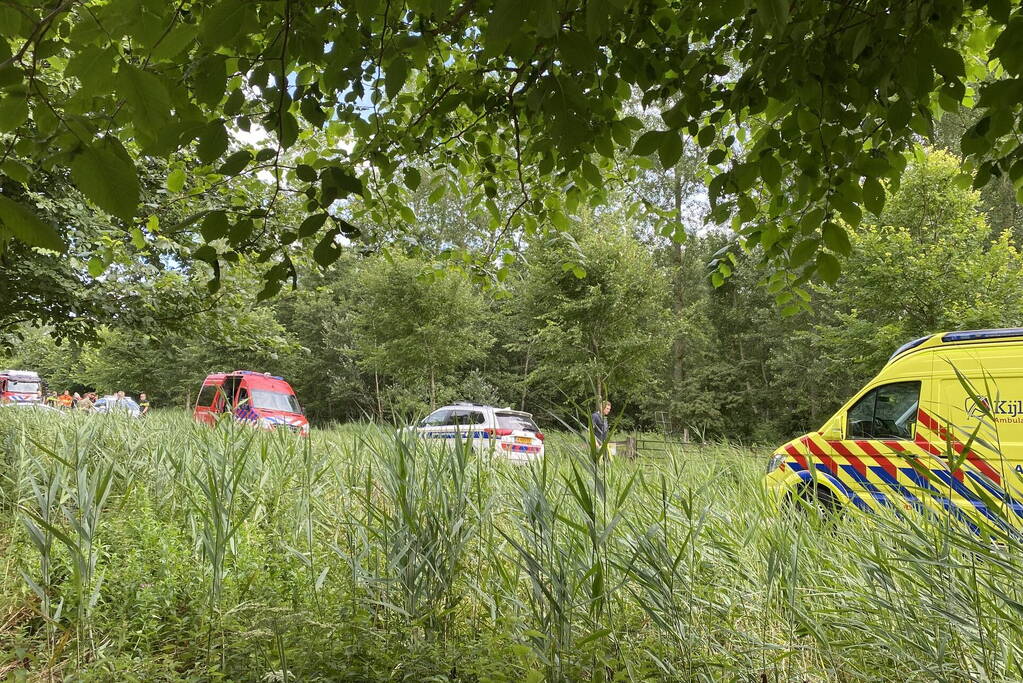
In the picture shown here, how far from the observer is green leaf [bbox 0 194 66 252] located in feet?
2.85

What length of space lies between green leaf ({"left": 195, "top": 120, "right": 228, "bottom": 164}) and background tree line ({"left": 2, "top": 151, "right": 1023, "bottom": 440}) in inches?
31.2

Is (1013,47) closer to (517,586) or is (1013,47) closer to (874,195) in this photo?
(874,195)

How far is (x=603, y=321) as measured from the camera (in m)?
18.4

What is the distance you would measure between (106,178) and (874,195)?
9.39ft

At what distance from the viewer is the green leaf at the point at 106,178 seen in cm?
96

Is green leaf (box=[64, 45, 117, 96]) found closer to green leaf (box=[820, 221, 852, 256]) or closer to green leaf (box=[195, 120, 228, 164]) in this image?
green leaf (box=[195, 120, 228, 164])

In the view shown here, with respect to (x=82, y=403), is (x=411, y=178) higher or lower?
higher

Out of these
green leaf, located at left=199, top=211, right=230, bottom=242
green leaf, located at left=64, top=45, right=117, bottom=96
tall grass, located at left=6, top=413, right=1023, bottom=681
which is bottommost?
tall grass, located at left=6, top=413, right=1023, bottom=681

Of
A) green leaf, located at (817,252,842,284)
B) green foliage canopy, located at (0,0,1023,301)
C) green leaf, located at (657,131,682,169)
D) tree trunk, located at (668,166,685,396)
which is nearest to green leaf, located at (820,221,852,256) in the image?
green foliage canopy, located at (0,0,1023,301)

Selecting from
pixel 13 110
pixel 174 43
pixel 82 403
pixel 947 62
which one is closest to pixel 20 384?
pixel 82 403

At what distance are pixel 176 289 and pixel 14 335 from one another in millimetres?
3703

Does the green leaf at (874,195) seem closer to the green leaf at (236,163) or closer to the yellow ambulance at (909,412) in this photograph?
the yellow ambulance at (909,412)

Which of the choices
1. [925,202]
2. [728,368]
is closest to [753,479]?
[925,202]

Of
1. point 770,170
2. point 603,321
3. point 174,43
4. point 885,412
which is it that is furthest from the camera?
point 603,321
